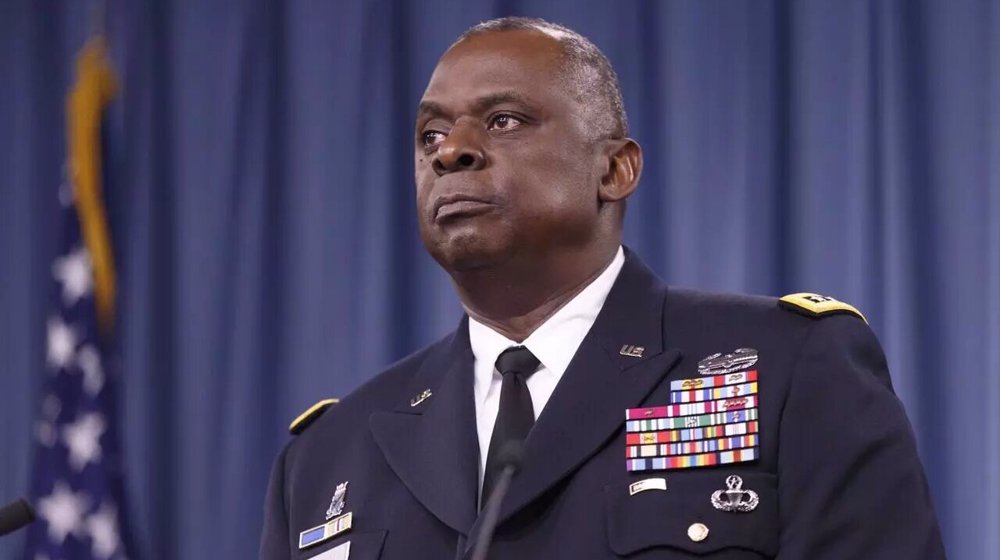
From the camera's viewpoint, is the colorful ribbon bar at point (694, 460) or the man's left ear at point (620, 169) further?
the man's left ear at point (620, 169)

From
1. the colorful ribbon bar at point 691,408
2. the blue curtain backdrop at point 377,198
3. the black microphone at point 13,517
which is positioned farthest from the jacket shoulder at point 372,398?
the blue curtain backdrop at point 377,198

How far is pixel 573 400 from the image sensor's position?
1882 mm

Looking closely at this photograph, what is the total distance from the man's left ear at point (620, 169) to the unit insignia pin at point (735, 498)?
562mm

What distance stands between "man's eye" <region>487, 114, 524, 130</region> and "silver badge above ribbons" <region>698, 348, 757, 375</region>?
1.43ft

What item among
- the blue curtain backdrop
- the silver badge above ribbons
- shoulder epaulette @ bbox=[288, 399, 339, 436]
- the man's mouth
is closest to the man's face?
the man's mouth

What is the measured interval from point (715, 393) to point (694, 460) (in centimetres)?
11

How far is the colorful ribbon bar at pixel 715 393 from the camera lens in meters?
1.80

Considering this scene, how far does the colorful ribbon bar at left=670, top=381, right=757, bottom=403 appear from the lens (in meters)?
1.80

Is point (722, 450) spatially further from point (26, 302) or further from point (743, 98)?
point (26, 302)

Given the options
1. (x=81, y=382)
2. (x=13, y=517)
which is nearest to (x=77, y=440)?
(x=81, y=382)

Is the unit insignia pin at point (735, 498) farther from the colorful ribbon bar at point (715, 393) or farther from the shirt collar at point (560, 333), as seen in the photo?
the shirt collar at point (560, 333)

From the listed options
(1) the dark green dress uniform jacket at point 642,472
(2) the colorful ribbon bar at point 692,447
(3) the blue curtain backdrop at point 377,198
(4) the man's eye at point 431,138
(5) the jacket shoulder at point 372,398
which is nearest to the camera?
(1) the dark green dress uniform jacket at point 642,472

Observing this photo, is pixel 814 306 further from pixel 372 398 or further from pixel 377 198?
pixel 377 198

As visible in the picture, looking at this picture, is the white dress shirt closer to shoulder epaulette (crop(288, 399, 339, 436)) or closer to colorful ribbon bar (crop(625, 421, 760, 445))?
colorful ribbon bar (crop(625, 421, 760, 445))
